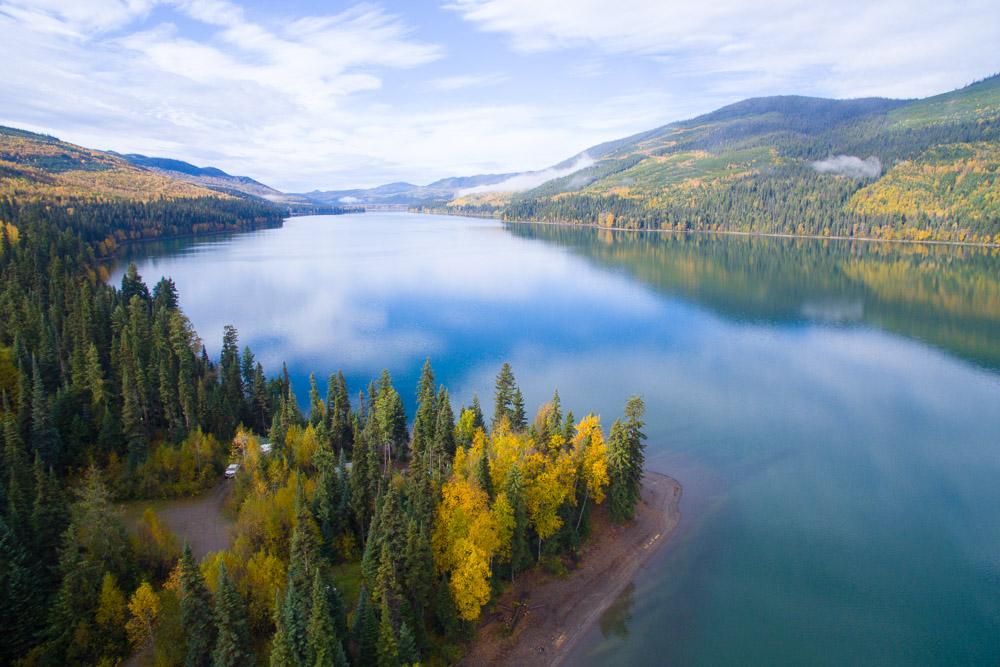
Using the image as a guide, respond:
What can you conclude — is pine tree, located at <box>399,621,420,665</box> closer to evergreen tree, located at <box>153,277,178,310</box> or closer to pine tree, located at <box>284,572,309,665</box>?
pine tree, located at <box>284,572,309,665</box>

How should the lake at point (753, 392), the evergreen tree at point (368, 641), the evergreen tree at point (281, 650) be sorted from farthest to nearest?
1. the lake at point (753, 392)
2. the evergreen tree at point (368, 641)
3. the evergreen tree at point (281, 650)

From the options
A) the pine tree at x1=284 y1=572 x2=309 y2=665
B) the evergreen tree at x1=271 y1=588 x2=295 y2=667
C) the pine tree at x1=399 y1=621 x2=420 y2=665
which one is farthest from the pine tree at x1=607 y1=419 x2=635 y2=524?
the evergreen tree at x1=271 y1=588 x2=295 y2=667

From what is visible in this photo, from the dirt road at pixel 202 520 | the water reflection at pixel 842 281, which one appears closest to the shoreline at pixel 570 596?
the dirt road at pixel 202 520

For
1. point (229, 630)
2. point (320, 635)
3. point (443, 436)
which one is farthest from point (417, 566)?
point (443, 436)

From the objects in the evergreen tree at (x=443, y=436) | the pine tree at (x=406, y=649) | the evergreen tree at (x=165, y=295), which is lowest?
the pine tree at (x=406, y=649)

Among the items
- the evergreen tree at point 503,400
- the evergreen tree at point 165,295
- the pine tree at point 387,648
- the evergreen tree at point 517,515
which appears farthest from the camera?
the evergreen tree at point 165,295

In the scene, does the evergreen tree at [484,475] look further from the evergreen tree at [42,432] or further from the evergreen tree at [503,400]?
the evergreen tree at [42,432]
